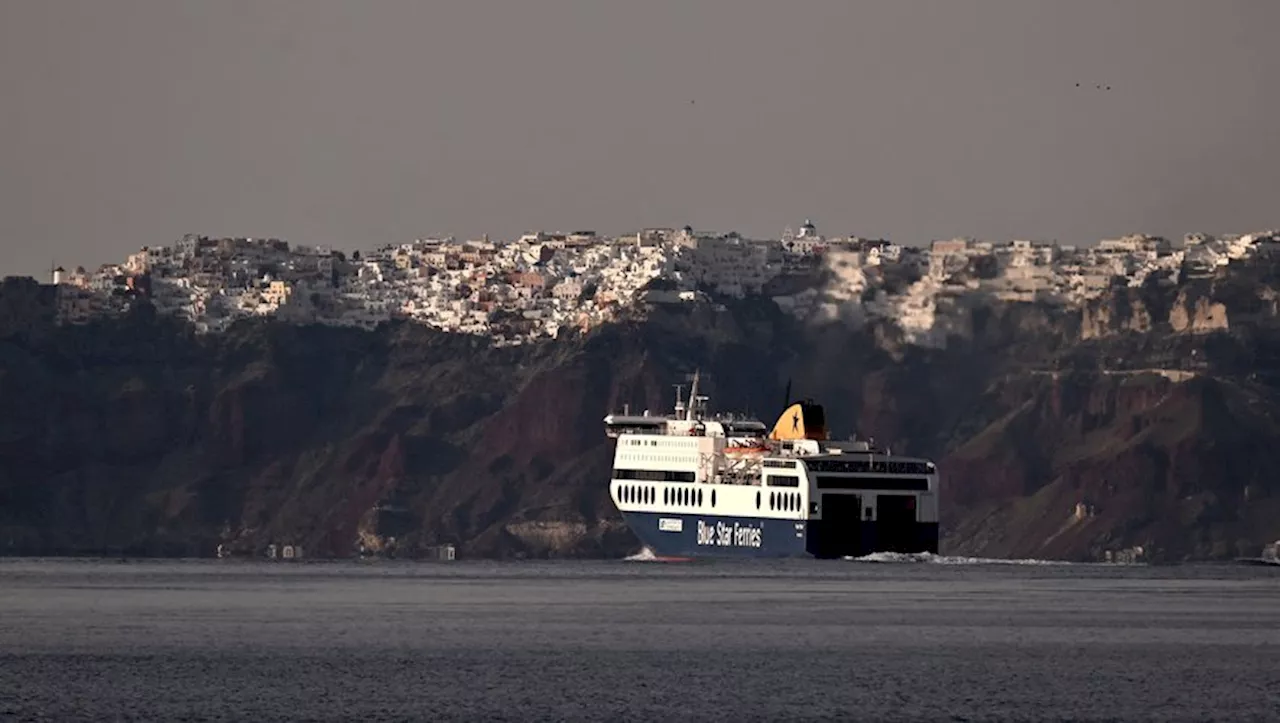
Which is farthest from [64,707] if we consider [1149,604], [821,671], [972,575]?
[972,575]

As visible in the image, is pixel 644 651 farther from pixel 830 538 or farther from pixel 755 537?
pixel 755 537

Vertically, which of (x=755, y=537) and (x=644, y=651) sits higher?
Answer: (x=755, y=537)

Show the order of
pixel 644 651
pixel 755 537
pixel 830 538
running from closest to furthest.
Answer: pixel 644 651, pixel 830 538, pixel 755 537

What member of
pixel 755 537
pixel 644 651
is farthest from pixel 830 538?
pixel 644 651

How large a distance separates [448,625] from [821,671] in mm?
23443

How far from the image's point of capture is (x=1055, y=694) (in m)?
104

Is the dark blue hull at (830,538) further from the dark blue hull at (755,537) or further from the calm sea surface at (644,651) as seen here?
the calm sea surface at (644,651)

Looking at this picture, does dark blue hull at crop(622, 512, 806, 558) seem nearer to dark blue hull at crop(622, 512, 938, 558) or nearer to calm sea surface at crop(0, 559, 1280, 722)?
dark blue hull at crop(622, 512, 938, 558)

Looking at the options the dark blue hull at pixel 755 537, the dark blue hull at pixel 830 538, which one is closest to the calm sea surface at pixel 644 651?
the dark blue hull at pixel 830 538

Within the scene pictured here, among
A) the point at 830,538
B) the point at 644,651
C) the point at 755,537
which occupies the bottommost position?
the point at 644,651

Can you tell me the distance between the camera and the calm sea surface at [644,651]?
101 m

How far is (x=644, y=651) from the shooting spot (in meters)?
119

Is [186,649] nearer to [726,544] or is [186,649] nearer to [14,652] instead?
[14,652]

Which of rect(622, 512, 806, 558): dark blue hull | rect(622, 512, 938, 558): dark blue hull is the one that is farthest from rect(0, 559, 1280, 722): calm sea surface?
rect(622, 512, 806, 558): dark blue hull
